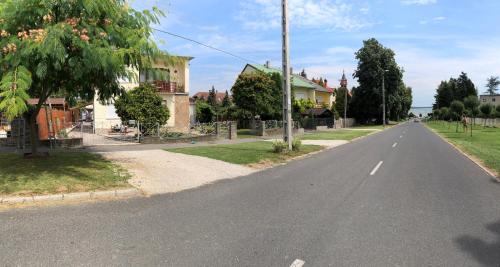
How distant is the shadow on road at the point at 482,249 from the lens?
5.20 meters

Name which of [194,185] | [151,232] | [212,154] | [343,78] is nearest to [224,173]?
[194,185]

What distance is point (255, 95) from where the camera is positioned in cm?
4000

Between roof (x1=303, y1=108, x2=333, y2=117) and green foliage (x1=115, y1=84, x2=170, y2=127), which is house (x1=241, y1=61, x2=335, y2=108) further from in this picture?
green foliage (x1=115, y1=84, x2=170, y2=127)

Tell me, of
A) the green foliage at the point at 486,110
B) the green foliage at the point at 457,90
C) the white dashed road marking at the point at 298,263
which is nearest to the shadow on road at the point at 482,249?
the white dashed road marking at the point at 298,263

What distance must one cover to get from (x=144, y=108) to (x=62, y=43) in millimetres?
16627

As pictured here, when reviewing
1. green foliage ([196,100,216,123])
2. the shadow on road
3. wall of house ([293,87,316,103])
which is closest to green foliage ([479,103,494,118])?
wall of house ([293,87,316,103])

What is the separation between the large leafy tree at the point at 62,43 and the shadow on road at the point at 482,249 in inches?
284

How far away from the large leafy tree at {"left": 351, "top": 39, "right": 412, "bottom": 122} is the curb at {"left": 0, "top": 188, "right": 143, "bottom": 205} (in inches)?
2819

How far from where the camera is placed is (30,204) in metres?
8.15

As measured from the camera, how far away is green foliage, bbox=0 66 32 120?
8.13 m

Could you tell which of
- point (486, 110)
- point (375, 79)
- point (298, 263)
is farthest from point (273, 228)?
point (486, 110)

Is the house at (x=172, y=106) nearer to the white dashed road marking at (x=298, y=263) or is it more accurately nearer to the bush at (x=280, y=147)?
the bush at (x=280, y=147)

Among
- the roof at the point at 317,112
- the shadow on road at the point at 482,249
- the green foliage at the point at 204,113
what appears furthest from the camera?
the roof at the point at 317,112

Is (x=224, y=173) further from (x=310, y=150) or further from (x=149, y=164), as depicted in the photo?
(x=310, y=150)
